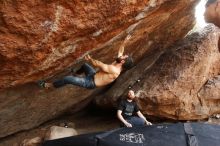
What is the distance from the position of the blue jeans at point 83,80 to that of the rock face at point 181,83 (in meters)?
3.07

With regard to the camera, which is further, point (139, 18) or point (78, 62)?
point (78, 62)

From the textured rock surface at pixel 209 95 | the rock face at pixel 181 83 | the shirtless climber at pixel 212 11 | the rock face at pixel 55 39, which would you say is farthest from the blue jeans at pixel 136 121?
the shirtless climber at pixel 212 11

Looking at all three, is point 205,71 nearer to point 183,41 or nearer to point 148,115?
point 183,41

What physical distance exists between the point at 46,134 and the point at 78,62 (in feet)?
9.64

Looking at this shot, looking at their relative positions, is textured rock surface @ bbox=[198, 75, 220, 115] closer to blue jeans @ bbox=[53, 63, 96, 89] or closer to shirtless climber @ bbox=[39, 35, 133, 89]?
shirtless climber @ bbox=[39, 35, 133, 89]

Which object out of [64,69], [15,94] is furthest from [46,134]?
[64,69]

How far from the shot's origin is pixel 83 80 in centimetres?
700

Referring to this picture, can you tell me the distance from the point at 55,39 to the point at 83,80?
1.38m

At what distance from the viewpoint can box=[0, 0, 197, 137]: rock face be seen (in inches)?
211

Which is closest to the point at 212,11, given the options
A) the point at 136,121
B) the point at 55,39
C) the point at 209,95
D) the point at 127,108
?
the point at 55,39

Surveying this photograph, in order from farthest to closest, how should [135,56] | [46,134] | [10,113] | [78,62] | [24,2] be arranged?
[135,56] → [46,134] → [10,113] → [78,62] → [24,2]

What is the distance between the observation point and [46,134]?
9406 mm

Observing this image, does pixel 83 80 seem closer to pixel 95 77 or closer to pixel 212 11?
pixel 95 77

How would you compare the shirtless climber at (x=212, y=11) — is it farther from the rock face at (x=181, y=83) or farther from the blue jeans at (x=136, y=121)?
the rock face at (x=181, y=83)
